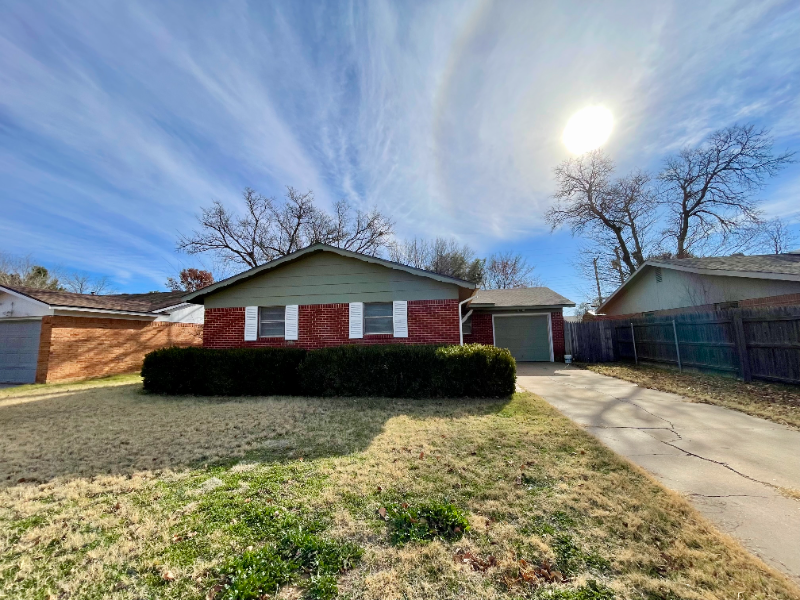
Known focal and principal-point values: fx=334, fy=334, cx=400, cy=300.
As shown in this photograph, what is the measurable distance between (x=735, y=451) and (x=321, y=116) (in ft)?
38.9

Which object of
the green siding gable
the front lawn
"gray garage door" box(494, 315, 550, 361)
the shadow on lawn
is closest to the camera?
the front lawn

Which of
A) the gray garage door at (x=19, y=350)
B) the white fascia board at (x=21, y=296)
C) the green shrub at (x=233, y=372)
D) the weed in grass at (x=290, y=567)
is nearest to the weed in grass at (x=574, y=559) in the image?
the weed in grass at (x=290, y=567)

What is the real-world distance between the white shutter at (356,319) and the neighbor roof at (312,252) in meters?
1.40

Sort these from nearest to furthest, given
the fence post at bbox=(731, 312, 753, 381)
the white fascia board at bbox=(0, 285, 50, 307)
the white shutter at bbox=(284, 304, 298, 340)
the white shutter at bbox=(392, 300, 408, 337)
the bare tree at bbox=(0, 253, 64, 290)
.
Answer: the fence post at bbox=(731, 312, 753, 381) → the white shutter at bbox=(392, 300, 408, 337) → the white shutter at bbox=(284, 304, 298, 340) → the white fascia board at bbox=(0, 285, 50, 307) → the bare tree at bbox=(0, 253, 64, 290)

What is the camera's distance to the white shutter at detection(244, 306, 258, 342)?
34.5ft

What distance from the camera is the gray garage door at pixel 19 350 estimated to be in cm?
1168

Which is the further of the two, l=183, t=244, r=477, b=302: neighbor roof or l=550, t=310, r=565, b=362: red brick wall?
l=550, t=310, r=565, b=362: red brick wall

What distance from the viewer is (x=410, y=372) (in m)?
7.69

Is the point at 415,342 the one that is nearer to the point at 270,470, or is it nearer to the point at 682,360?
the point at 270,470

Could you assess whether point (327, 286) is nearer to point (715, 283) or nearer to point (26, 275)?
point (715, 283)

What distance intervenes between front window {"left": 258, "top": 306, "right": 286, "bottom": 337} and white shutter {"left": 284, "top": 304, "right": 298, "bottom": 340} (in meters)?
0.22

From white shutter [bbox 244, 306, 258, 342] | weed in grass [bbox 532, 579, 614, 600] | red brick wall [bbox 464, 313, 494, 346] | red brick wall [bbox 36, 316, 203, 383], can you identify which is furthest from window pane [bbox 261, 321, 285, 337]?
weed in grass [bbox 532, 579, 614, 600]

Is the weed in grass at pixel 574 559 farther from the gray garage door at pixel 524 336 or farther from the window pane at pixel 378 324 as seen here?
the gray garage door at pixel 524 336

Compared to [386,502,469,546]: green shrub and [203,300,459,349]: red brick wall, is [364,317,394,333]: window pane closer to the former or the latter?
[203,300,459,349]: red brick wall
